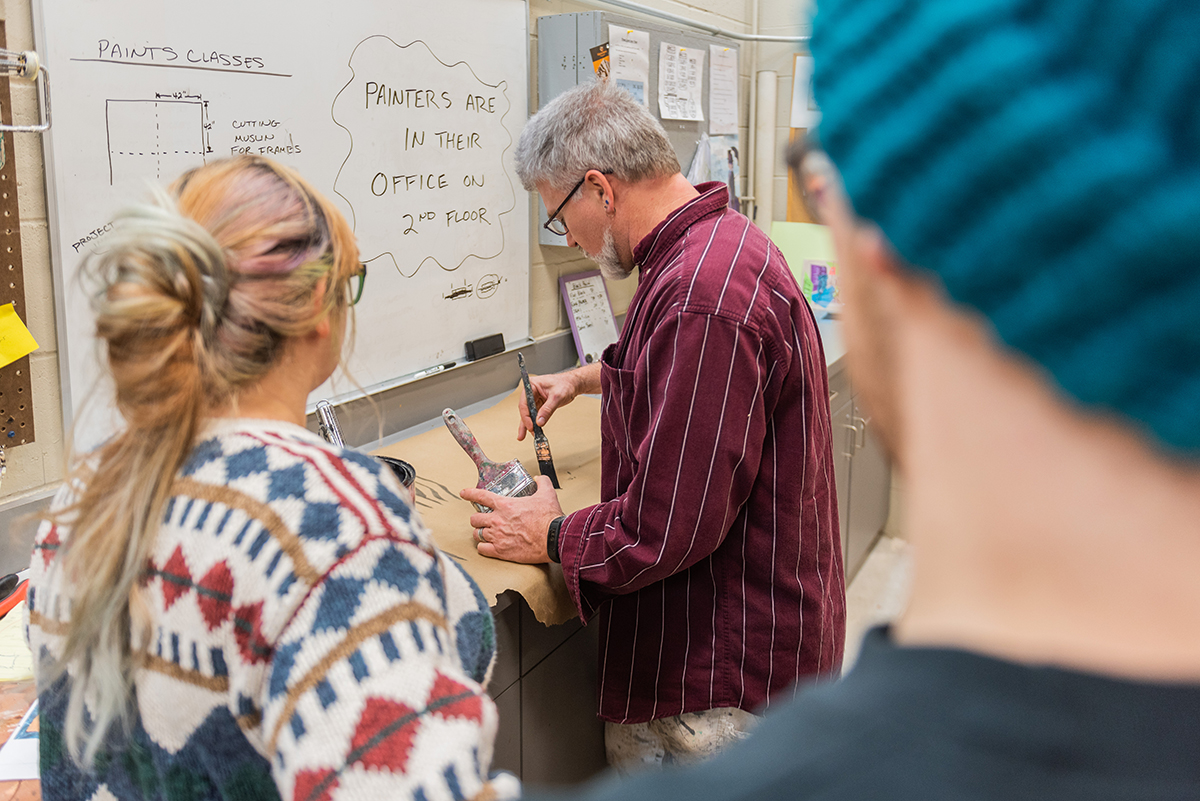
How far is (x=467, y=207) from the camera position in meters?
2.18

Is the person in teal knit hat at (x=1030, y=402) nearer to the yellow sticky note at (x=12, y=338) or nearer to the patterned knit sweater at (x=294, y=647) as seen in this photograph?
the patterned knit sweater at (x=294, y=647)

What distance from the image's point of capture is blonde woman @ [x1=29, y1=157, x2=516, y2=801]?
61 cm

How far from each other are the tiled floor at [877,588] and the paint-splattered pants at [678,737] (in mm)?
1362

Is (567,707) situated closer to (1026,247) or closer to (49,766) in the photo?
(49,766)

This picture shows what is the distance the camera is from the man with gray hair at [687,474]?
125 cm

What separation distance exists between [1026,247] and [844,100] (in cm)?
8

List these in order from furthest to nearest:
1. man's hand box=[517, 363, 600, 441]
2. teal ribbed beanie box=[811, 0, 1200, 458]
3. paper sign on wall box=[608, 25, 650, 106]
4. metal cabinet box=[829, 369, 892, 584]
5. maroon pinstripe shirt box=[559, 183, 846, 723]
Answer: metal cabinet box=[829, 369, 892, 584] < paper sign on wall box=[608, 25, 650, 106] < man's hand box=[517, 363, 600, 441] < maroon pinstripe shirt box=[559, 183, 846, 723] < teal ribbed beanie box=[811, 0, 1200, 458]

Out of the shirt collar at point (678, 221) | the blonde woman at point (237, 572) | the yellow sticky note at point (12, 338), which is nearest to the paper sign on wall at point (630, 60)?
the shirt collar at point (678, 221)

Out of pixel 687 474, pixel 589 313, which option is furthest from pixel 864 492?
pixel 687 474

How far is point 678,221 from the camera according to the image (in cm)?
144

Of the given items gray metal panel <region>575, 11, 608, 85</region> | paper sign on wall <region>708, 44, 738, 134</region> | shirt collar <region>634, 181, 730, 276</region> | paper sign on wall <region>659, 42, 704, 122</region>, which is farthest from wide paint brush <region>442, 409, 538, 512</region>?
paper sign on wall <region>708, 44, 738, 134</region>

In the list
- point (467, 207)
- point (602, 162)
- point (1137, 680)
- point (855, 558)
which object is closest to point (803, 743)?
point (1137, 680)

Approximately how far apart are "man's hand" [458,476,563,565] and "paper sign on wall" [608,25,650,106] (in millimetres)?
1293

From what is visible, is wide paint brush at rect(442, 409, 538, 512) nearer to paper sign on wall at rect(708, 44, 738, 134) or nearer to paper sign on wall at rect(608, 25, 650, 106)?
paper sign on wall at rect(608, 25, 650, 106)
